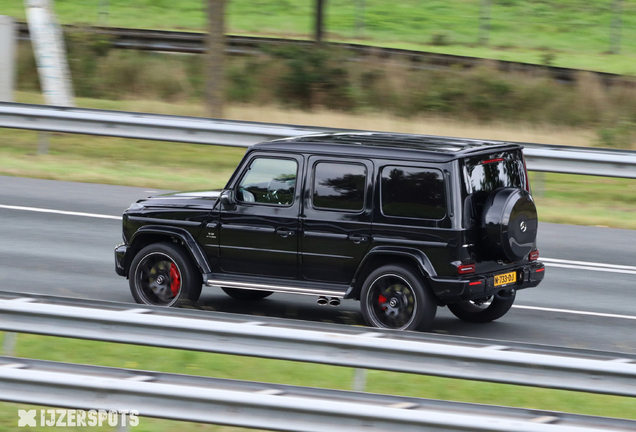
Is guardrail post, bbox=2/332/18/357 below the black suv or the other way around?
below

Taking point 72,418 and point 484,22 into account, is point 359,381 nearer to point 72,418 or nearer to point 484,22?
point 72,418

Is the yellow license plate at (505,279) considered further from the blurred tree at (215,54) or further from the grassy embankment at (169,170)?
the blurred tree at (215,54)

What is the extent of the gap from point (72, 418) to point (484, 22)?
40661 mm

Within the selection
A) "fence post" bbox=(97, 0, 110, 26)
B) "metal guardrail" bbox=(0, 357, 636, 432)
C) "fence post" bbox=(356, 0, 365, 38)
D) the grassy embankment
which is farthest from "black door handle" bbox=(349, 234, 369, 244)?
"fence post" bbox=(97, 0, 110, 26)

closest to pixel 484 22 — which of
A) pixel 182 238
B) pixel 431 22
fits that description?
pixel 431 22

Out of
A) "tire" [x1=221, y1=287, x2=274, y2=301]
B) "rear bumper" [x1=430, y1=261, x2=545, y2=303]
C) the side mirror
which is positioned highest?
the side mirror

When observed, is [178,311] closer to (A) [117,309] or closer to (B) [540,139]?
(A) [117,309]

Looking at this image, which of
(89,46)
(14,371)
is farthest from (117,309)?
(89,46)

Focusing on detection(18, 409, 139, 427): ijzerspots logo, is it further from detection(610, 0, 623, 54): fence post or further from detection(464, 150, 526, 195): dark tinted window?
detection(610, 0, 623, 54): fence post

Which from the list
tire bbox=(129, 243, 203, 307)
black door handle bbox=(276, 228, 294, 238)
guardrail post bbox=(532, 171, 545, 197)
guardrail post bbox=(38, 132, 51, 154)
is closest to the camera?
black door handle bbox=(276, 228, 294, 238)

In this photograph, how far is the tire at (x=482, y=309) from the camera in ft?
30.3

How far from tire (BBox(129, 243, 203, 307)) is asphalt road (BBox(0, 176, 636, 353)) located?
49 centimetres

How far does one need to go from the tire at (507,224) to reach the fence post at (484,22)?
32739 millimetres

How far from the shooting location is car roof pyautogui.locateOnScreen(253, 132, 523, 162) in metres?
8.19
